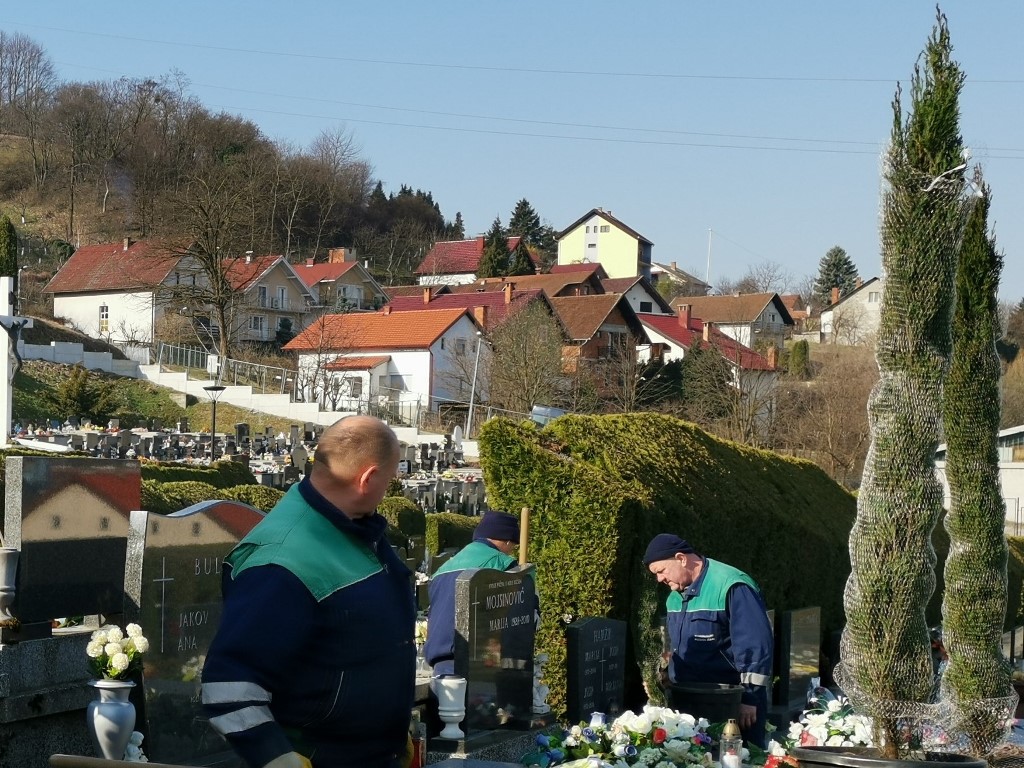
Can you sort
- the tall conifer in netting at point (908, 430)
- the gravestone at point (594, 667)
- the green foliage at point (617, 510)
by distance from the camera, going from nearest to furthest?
1. the tall conifer in netting at point (908, 430)
2. the gravestone at point (594, 667)
3. the green foliage at point (617, 510)

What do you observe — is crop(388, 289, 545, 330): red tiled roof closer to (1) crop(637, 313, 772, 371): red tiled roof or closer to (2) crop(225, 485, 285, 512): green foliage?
(1) crop(637, 313, 772, 371): red tiled roof

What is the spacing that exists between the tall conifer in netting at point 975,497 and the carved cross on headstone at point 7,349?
14380mm

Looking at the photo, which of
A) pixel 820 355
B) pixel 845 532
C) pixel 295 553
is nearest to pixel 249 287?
pixel 820 355

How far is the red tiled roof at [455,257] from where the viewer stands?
92.5 meters

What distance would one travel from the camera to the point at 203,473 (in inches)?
603

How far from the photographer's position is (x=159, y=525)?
5984mm

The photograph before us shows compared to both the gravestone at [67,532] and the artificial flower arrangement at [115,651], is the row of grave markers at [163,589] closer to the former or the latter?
the gravestone at [67,532]

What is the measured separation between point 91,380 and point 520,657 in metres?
41.5

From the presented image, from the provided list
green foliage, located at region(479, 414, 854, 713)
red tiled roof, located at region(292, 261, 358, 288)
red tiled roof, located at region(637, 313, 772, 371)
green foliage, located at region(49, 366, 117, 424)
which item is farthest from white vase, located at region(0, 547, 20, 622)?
red tiled roof, located at region(292, 261, 358, 288)

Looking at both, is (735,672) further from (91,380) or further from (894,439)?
(91,380)

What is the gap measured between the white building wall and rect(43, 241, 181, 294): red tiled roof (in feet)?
1.49

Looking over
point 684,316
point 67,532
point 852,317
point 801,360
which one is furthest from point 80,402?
point 852,317

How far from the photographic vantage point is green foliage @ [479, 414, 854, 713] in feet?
31.6

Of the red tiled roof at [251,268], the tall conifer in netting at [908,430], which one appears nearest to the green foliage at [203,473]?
the tall conifer in netting at [908,430]
